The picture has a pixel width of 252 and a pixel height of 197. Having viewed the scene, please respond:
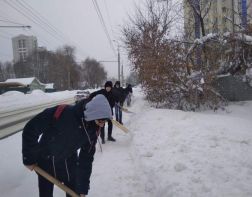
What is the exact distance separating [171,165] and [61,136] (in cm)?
282

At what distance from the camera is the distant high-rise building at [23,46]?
3432 inches

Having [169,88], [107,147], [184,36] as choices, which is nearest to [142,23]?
[184,36]

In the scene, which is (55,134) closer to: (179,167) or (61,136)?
(61,136)

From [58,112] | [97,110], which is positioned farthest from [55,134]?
[97,110]

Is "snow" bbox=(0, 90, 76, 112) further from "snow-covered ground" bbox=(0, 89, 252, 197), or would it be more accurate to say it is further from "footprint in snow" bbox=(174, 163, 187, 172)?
"footprint in snow" bbox=(174, 163, 187, 172)

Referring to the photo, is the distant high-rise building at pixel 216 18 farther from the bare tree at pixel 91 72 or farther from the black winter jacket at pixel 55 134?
the bare tree at pixel 91 72

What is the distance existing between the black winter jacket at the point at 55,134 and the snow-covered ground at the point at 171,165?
1820 mm

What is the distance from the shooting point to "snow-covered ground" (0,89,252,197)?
456cm

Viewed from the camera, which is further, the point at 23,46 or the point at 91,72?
the point at 91,72


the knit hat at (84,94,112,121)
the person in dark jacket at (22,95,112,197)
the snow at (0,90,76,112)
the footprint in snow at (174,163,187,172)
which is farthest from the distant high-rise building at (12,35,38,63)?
the knit hat at (84,94,112,121)

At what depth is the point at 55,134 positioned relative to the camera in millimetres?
3242

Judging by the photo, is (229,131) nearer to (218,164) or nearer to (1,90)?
(218,164)

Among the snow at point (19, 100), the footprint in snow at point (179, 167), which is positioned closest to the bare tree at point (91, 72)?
the snow at point (19, 100)

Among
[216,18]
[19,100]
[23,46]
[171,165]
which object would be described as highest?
[23,46]
